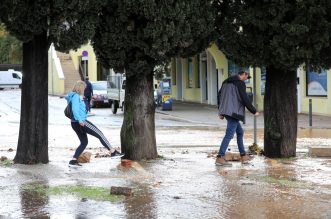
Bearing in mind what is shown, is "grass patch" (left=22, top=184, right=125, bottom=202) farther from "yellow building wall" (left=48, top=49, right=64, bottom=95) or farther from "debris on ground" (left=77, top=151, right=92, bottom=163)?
"yellow building wall" (left=48, top=49, right=64, bottom=95)

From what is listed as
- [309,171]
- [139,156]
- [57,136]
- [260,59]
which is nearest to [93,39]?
[139,156]

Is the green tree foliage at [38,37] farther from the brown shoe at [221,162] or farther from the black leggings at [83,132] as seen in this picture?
the brown shoe at [221,162]

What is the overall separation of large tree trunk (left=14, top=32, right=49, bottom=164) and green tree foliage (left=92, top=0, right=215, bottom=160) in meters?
0.97

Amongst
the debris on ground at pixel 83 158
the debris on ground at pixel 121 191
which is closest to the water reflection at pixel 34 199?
the debris on ground at pixel 121 191

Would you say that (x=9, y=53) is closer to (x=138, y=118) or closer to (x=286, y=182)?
(x=138, y=118)

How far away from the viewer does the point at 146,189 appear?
320 inches

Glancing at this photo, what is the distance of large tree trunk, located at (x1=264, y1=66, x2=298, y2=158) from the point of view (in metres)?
11.0

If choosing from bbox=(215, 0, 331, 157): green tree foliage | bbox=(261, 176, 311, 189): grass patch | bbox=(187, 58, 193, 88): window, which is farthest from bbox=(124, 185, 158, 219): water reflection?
bbox=(187, 58, 193, 88): window

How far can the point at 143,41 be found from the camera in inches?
390

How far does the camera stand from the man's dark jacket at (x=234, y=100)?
10.5 m

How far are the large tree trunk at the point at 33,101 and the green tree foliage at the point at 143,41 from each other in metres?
0.97

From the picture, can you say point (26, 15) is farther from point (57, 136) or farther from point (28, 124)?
point (57, 136)

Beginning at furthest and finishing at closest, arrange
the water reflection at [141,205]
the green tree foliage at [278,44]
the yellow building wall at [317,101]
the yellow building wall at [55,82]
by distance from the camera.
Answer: the yellow building wall at [55,82]
the yellow building wall at [317,101]
the green tree foliage at [278,44]
the water reflection at [141,205]

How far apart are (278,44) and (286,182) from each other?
8.58ft
